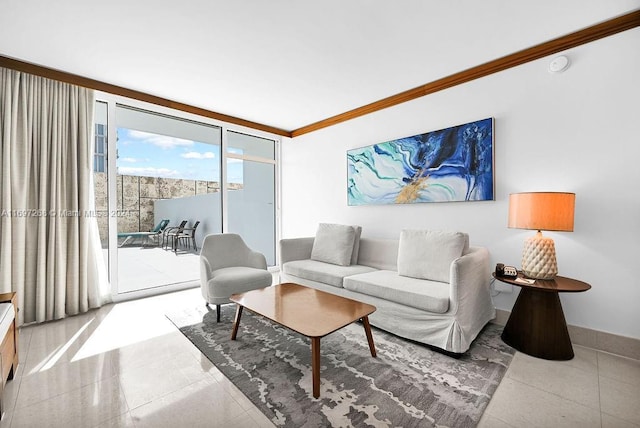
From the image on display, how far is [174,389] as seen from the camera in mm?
1765

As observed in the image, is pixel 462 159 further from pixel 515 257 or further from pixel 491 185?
pixel 515 257

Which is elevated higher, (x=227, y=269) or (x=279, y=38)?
(x=279, y=38)

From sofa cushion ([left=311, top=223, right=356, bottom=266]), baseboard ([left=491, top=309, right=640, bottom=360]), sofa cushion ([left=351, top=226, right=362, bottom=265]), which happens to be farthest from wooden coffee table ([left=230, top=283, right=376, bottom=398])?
baseboard ([left=491, top=309, right=640, bottom=360])

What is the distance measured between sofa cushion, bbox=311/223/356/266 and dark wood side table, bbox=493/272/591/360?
164 centimetres

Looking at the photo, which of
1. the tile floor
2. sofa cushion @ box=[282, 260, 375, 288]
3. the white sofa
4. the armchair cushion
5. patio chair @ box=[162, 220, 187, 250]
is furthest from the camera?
patio chair @ box=[162, 220, 187, 250]

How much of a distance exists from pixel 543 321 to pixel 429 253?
0.96 meters

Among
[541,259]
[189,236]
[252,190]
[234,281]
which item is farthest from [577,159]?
[189,236]

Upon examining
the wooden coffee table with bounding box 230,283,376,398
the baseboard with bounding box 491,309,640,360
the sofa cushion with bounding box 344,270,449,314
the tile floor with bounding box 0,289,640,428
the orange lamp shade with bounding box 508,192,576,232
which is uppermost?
the orange lamp shade with bounding box 508,192,576,232

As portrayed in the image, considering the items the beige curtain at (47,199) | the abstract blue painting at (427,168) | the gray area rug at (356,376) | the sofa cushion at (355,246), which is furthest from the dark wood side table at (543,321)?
the beige curtain at (47,199)

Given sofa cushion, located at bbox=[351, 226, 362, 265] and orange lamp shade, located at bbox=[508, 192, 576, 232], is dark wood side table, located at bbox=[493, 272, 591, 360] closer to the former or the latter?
orange lamp shade, located at bbox=[508, 192, 576, 232]

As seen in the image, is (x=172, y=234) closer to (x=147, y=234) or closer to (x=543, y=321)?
(x=147, y=234)

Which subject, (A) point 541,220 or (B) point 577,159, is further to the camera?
(B) point 577,159

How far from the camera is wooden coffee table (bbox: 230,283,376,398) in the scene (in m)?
1.71

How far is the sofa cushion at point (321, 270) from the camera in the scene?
3064 millimetres
